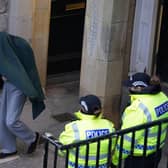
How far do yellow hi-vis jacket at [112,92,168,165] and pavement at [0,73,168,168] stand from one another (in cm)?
193

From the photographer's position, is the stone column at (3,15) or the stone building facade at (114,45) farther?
the stone column at (3,15)

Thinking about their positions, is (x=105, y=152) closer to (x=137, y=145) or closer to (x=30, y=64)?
(x=137, y=145)

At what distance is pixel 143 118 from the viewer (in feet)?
22.5

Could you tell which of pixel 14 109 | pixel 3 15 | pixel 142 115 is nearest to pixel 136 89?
pixel 142 115

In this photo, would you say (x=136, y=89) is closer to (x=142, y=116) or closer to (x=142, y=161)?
(x=142, y=116)

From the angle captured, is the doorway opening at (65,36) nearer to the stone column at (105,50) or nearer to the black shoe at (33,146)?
the stone column at (105,50)

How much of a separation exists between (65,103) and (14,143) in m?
2.17

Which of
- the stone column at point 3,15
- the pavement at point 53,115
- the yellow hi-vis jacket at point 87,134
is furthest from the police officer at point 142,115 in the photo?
the stone column at point 3,15

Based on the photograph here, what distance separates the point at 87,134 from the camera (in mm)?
6617

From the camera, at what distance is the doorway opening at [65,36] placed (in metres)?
12.3

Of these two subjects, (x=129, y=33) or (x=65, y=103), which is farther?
(x=65, y=103)

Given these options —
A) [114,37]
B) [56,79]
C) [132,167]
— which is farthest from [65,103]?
[132,167]

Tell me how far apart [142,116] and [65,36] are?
592 cm

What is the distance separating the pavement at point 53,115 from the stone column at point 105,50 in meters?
0.78
